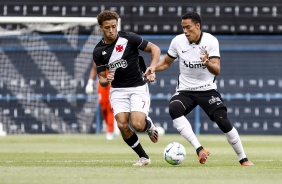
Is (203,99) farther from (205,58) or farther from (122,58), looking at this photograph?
(122,58)

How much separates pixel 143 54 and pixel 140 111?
11.9 m

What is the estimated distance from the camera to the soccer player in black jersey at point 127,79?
1116 centimetres

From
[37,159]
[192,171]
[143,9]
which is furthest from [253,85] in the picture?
[192,171]

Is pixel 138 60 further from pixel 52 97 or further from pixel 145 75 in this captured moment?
pixel 52 97

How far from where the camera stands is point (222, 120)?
1096cm

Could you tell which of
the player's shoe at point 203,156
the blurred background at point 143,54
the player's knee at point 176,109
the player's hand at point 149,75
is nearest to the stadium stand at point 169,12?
the blurred background at point 143,54

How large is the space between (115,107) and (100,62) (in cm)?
Result: 59

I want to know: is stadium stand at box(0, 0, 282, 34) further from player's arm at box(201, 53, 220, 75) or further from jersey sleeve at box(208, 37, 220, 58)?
player's arm at box(201, 53, 220, 75)

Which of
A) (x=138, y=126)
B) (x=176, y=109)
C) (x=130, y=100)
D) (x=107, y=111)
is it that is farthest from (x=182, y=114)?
(x=107, y=111)

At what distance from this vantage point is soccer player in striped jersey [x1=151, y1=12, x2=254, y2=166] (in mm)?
11016

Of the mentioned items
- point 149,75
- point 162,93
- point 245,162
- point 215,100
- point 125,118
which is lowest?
point 162,93

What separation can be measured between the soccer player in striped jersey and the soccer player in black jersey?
0.39 metres

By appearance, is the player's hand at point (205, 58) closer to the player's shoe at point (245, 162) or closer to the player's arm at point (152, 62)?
the player's arm at point (152, 62)

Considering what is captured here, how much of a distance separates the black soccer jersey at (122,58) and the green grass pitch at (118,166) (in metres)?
1.05
